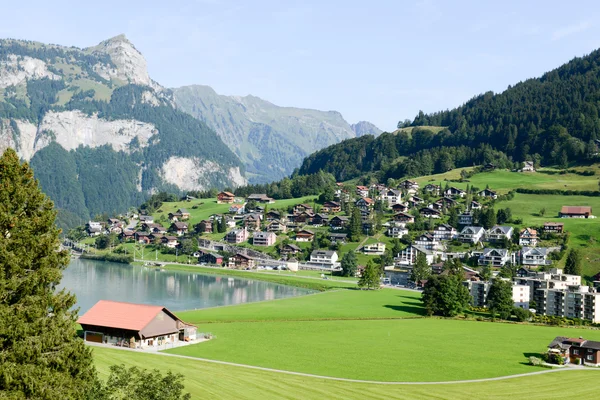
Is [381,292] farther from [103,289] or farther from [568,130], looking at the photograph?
[568,130]

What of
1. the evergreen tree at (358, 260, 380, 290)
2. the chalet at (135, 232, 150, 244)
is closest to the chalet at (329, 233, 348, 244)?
the evergreen tree at (358, 260, 380, 290)

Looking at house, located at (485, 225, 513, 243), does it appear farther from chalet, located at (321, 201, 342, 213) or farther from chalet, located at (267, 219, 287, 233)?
chalet, located at (267, 219, 287, 233)

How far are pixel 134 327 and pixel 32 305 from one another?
1101 inches

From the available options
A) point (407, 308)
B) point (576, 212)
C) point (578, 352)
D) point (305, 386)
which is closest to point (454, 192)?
point (576, 212)

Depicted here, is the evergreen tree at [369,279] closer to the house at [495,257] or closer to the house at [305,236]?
the house at [495,257]

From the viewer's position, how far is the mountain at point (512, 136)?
5984 inches

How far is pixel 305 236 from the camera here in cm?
11906

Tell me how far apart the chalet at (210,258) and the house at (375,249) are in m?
25.5

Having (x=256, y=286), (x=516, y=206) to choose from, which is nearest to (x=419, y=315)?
(x=256, y=286)

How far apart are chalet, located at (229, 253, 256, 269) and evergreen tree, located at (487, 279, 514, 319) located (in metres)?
52.5

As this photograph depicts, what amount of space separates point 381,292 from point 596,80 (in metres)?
127

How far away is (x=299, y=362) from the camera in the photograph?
38.2m

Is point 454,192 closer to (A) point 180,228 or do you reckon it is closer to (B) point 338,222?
(B) point 338,222

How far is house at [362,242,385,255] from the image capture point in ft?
346
